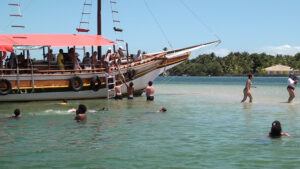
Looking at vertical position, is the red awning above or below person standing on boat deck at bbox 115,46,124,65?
above

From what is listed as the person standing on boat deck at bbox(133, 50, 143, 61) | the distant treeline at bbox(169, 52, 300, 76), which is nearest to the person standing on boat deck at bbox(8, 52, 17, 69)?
the person standing on boat deck at bbox(133, 50, 143, 61)

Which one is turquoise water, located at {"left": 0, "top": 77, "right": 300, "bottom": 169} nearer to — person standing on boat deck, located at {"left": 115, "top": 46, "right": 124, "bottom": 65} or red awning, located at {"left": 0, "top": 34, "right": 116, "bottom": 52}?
red awning, located at {"left": 0, "top": 34, "right": 116, "bottom": 52}

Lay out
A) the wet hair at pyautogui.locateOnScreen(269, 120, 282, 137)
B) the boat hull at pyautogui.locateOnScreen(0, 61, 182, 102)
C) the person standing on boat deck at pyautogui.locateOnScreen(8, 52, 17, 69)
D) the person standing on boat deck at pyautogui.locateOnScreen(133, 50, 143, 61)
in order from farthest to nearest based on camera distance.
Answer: the person standing on boat deck at pyautogui.locateOnScreen(133, 50, 143, 61), the person standing on boat deck at pyautogui.locateOnScreen(8, 52, 17, 69), the boat hull at pyautogui.locateOnScreen(0, 61, 182, 102), the wet hair at pyautogui.locateOnScreen(269, 120, 282, 137)

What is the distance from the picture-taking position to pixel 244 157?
30.8ft

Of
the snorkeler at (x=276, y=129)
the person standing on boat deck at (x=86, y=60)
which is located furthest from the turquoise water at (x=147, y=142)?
the person standing on boat deck at (x=86, y=60)

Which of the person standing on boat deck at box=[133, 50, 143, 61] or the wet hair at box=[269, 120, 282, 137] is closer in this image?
the wet hair at box=[269, 120, 282, 137]

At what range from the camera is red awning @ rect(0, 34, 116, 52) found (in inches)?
902

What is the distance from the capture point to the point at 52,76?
77.6 ft

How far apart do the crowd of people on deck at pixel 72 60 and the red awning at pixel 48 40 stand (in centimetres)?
55

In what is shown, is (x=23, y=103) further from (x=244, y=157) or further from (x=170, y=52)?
(x=244, y=157)

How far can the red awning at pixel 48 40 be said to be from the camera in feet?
75.2

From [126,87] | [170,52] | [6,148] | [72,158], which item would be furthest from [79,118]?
[170,52]

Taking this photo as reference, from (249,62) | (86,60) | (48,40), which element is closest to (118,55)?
(86,60)

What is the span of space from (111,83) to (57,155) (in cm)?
1610
